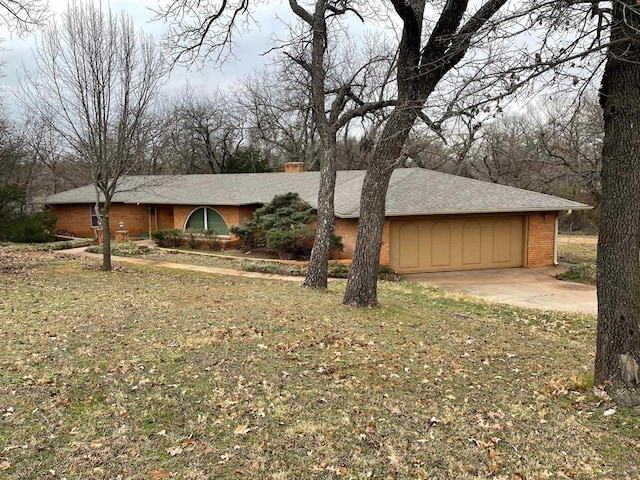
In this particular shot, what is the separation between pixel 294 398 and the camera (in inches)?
165

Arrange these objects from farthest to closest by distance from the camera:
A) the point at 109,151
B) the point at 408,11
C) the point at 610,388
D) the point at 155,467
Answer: the point at 109,151, the point at 408,11, the point at 610,388, the point at 155,467

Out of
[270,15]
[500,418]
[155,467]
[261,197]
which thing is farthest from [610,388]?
[261,197]

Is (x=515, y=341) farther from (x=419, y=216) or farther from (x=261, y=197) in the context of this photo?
(x=261, y=197)

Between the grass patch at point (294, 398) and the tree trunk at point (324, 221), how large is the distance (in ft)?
10.2

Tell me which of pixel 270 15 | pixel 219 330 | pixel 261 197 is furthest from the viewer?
pixel 261 197

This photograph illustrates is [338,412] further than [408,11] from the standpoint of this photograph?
No

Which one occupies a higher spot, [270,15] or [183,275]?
[270,15]

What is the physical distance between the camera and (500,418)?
12.9 ft

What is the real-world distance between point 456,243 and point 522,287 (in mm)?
3530

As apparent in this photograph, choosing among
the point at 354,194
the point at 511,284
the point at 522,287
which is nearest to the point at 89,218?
the point at 354,194

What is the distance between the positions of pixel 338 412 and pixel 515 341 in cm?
377

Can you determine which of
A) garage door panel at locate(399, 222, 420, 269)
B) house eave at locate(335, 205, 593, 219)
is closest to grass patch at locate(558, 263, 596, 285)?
house eave at locate(335, 205, 593, 219)

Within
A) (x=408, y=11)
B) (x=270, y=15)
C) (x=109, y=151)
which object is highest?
(x=270, y=15)

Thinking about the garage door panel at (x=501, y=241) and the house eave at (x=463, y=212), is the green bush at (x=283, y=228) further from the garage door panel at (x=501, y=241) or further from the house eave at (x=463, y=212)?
the garage door panel at (x=501, y=241)
